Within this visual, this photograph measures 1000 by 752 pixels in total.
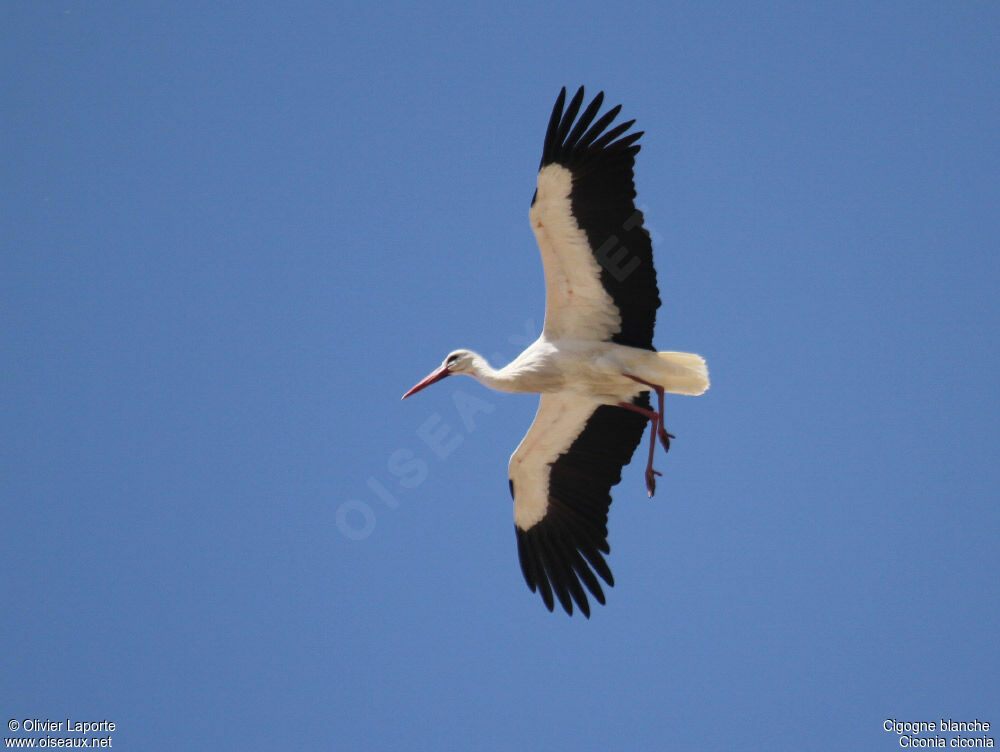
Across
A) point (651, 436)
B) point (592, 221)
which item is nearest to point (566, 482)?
point (651, 436)

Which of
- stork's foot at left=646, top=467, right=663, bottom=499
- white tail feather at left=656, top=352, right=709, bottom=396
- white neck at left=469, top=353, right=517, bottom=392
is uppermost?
white neck at left=469, top=353, right=517, bottom=392

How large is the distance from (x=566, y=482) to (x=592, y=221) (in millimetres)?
2578

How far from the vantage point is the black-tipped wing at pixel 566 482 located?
963 centimetres

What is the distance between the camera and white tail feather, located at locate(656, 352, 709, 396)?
9148 millimetres

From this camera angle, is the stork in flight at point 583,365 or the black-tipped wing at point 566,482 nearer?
the stork in flight at point 583,365

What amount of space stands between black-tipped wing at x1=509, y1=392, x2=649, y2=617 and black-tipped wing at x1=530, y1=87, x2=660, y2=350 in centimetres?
107

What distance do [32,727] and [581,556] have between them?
5.87 meters

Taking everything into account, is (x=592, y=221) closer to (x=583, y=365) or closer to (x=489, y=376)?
(x=583, y=365)

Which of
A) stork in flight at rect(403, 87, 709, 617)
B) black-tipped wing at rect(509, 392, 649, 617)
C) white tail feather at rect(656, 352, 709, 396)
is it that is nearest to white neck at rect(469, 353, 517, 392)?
stork in flight at rect(403, 87, 709, 617)

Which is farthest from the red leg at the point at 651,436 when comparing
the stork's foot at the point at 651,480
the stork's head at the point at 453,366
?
the stork's head at the point at 453,366

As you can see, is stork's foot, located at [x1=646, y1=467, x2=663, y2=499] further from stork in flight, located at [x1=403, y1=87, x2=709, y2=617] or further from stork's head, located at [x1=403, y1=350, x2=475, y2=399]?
stork's head, located at [x1=403, y1=350, x2=475, y2=399]

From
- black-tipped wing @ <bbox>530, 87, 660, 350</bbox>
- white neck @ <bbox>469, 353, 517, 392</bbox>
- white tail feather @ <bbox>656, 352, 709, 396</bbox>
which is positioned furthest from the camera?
white neck @ <bbox>469, 353, 517, 392</bbox>

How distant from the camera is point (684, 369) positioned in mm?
9164

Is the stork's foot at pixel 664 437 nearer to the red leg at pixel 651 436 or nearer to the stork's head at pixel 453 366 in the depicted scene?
the red leg at pixel 651 436
